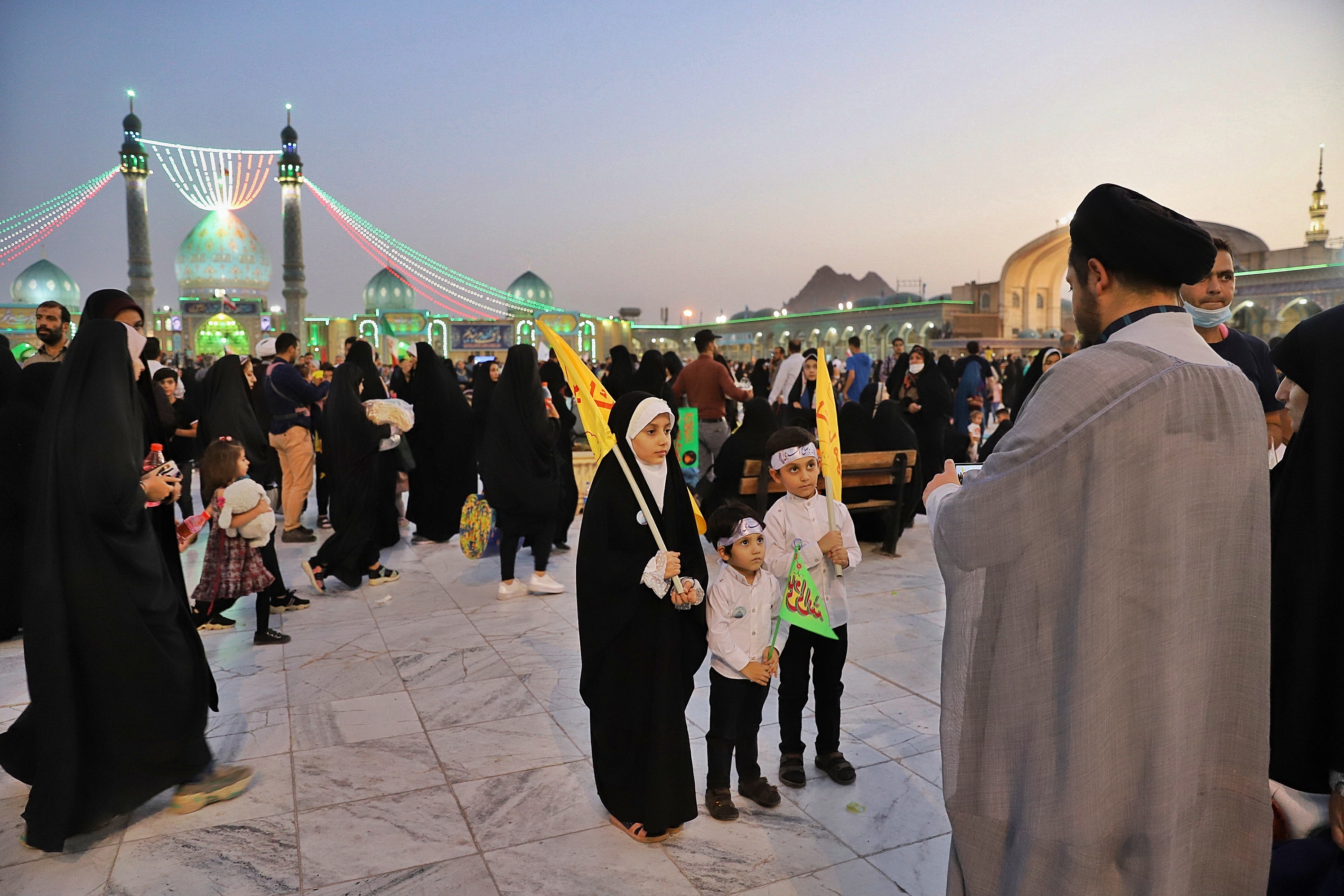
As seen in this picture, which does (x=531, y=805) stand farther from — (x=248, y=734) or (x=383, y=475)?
(x=383, y=475)

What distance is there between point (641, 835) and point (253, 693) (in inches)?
84.0

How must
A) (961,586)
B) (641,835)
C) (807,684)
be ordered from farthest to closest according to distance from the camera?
(807,684) → (641,835) → (961,586)

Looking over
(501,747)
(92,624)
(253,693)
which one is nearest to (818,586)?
(501,747)

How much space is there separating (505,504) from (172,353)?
4403 cm

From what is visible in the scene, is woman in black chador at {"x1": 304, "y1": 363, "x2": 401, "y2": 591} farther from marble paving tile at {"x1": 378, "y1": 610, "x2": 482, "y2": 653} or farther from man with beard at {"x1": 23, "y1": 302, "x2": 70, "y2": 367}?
man with beard at {"x1": 23, "y1": 302, "x2": 70, "y2": 367}

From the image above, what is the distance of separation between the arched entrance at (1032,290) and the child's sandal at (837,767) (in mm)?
32832

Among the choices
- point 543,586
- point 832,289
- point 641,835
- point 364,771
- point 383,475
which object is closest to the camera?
point 641,835

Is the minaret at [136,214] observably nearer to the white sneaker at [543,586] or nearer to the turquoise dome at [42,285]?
the turquoise dome at [42,285]

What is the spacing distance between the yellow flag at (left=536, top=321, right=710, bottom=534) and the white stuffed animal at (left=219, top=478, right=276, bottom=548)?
1976 millimetres

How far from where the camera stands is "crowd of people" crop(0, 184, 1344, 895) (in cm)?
137

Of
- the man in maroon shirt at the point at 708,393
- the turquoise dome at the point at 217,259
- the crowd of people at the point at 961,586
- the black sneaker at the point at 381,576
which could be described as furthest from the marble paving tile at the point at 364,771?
the turquoise dome at the point at 217,259

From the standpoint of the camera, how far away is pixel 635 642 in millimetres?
2570

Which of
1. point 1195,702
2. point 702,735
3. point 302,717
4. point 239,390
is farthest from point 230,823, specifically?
point 239,390

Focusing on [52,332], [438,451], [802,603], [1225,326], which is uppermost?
[52,332]
